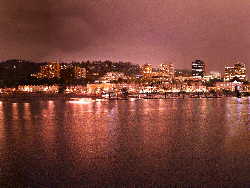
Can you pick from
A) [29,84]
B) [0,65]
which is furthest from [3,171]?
[0,65]

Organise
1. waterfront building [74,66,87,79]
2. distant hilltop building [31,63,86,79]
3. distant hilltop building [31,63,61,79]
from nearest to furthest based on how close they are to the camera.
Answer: distant hilltop building [31,63,61,79], distant hilltop building [31,63,86,79], waterfront building [74,66,87,79]

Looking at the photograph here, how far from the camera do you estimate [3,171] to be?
7.02 metres

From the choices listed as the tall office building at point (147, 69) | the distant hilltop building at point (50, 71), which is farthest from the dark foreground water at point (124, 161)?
the tall office building at point (147, 69)

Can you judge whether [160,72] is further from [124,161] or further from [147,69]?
[124,161]

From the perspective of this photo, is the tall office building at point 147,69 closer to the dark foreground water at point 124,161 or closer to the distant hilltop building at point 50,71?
the distant hilltop building at point 50,71

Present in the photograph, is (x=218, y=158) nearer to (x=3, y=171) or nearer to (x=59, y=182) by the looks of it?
(x=59, y=182)

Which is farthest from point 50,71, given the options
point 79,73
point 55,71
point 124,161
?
point 124,161

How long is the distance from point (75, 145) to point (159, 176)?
3922 mm

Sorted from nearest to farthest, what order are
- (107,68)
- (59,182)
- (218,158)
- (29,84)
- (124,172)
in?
Result: (59,182), (124,172), (218,158), (29,84), (107,68)

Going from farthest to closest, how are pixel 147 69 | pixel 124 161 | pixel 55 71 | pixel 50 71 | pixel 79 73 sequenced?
1. pixel 147 69
2. pixel 79 73
3. pixel 55 71
4. pixel 50 71
5. pixel 124 161

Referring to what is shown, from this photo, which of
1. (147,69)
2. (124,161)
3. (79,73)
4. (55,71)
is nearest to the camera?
(124,161)

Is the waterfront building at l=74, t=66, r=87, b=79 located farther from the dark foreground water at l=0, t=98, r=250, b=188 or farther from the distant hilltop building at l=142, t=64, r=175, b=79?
the dark foreground water at l=0, t=98, r=250, b=188

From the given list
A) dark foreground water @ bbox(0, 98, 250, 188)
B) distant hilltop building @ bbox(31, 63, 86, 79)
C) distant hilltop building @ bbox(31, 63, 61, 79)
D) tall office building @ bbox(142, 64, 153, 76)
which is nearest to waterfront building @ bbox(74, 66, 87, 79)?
distant hilltop building @ bbox(31, 63, 86, 79)

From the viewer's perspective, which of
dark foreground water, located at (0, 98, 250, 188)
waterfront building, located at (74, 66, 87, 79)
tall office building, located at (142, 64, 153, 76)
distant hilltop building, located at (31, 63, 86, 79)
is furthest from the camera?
tall office building, located at (142, 64, 153, 76)
